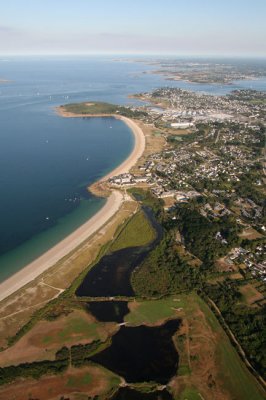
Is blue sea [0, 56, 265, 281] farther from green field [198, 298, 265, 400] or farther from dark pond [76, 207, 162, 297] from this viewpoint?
green field [198, 298, 265, 400]

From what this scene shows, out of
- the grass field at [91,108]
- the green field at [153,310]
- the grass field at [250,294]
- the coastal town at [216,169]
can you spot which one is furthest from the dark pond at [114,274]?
the grass field at [91,108]

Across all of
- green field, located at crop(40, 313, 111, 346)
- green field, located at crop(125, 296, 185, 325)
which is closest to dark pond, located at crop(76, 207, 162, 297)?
green field, located at crop(125, 296, 185, 325)

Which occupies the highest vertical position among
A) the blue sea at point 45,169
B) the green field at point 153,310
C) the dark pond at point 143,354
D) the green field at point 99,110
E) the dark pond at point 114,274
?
the green field at point 99,110

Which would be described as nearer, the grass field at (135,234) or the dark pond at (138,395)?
the dark pond at (138,395)

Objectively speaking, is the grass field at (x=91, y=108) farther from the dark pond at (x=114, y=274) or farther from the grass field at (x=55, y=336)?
the grass field at (x=55, y=336)

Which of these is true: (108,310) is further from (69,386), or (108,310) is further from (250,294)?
(250,294)

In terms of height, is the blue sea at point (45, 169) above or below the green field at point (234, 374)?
above
